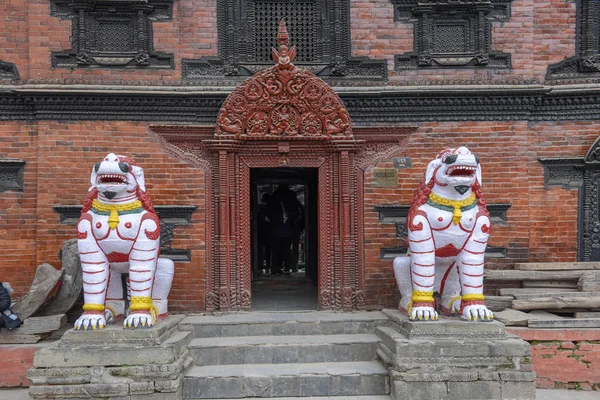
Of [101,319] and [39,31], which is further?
[39,31]

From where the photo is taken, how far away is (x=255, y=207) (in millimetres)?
10164

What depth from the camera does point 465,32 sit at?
23.7 feet

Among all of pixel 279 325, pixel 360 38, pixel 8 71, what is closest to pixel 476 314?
pixel 279 325

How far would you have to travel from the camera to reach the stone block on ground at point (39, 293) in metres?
5.92

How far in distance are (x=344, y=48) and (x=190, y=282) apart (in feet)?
13.5

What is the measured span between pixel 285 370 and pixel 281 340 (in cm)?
52

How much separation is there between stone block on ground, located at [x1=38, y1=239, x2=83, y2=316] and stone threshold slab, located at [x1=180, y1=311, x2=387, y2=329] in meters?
1.46

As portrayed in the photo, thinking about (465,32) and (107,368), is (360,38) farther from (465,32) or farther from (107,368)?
(107,368)

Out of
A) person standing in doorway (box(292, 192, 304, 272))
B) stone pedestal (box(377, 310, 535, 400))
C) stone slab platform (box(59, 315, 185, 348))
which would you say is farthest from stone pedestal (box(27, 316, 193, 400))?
person standing in doorway (box(292, 192, 304, 272))

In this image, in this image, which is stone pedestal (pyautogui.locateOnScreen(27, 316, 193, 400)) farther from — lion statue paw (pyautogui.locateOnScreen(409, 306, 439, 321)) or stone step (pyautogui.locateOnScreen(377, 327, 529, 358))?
lion statue paw (pyautogui.locateOnScreen(409, 306, 439, 321))

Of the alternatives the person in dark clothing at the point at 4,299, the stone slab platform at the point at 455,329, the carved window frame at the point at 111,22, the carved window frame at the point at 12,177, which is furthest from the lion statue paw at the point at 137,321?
the carved window frame at the point at 111,22

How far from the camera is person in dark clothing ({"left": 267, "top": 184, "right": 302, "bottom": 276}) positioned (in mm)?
10508

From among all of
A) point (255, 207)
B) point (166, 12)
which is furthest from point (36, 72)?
point (255, 207)

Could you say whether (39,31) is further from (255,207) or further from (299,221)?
(299,221)
